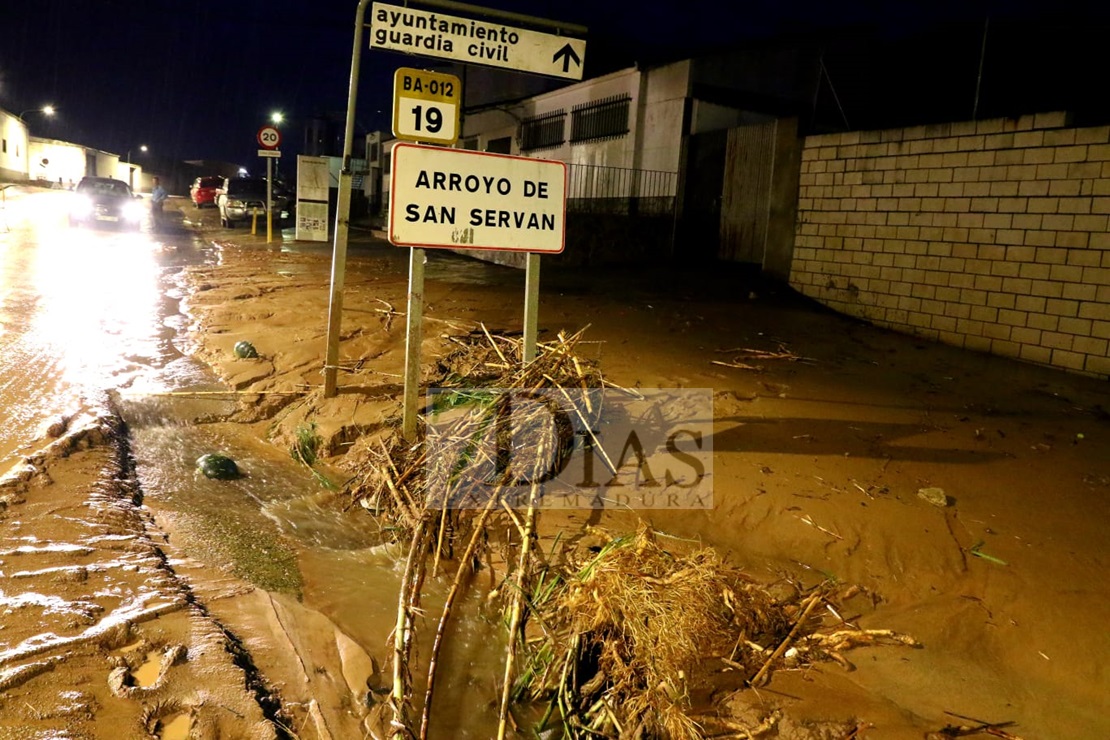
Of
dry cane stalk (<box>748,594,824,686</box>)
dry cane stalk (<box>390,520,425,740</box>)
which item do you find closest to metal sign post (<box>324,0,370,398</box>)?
dry cane stalk (<box>390,520,425,740</box>)

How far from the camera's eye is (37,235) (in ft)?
52.4

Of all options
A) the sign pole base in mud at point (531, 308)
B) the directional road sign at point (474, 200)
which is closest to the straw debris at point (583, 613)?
the sign pole base in mud at point (531, 308)

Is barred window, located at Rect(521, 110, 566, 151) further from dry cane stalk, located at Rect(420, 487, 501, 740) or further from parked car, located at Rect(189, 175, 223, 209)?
dry cane stalk, located at Rect(420, 487, 501, 740)

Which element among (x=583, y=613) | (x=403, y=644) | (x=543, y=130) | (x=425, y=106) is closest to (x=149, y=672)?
(x=403, y=644)

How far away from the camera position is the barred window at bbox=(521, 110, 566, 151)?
1948 centimetres

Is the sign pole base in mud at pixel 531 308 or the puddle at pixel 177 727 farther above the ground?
the sign pole base in mud at pixel 531 308

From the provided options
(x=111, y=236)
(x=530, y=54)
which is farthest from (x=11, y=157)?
(x=530, y=54)

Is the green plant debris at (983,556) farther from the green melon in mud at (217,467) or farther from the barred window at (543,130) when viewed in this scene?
the barred window at (543,130)

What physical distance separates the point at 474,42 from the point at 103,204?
18.6m

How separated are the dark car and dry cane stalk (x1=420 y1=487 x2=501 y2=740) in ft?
65.1

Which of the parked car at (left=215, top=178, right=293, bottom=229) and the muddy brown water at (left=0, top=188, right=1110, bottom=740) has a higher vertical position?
the parked car at (left=215, top=178, right=293, bottom=229)

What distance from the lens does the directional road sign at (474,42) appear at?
493 cm

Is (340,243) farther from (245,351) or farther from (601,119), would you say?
(601,119)

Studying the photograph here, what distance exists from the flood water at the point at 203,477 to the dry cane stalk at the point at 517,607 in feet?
0.48
